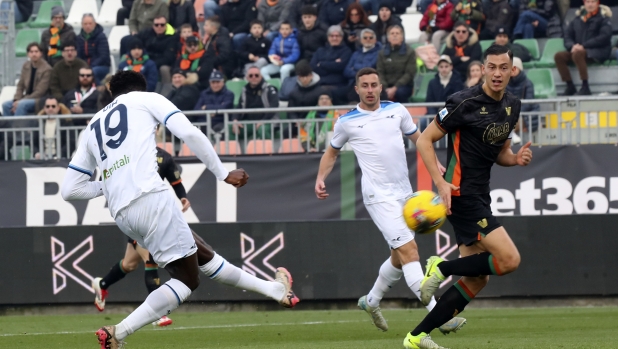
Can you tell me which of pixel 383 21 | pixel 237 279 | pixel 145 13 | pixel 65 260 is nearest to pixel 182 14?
pixel 145 13

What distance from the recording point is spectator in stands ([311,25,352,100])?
60.8 feet

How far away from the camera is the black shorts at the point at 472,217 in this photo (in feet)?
26.5

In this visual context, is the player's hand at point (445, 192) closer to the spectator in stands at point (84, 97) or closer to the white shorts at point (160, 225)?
the white shorts at point (160, 225)

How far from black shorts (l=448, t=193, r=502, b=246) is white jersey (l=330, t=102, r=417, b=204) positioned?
2376mm

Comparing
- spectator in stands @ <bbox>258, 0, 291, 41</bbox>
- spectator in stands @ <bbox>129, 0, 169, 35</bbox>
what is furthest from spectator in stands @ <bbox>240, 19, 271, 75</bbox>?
spectator in stands @ <bbox>129, 0, 169, 35</bbox>

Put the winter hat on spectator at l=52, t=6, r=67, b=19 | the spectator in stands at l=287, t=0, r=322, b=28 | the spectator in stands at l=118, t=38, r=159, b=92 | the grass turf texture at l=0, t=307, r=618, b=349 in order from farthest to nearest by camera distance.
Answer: the winter hat on spectator at l=52, t=6, r=67, b=19
the spectator in stands at l=287, t=0, r=322, b=28
the spectator in stands at l=118, t=38, r=159, b=92
the grass turf texture at l=0, t=307, r=618, b=349

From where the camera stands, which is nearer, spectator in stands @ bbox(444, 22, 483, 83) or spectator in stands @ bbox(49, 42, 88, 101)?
spectator in stands @ bbox(444, 22, 483, 83)

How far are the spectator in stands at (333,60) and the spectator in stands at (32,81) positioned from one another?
4.88 m

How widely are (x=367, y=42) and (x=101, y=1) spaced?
8.17m

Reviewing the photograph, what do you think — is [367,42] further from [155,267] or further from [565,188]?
[155,267]

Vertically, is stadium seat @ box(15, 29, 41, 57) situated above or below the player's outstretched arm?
above

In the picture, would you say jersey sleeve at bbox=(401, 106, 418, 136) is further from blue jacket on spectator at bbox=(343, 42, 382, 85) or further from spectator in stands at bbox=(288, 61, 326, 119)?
blue jacket on spectator at bbox=(343, 42, 382, 85)

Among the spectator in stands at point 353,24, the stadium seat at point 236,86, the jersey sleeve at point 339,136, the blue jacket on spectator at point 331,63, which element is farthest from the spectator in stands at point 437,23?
the jersey sleeve at point 339,136

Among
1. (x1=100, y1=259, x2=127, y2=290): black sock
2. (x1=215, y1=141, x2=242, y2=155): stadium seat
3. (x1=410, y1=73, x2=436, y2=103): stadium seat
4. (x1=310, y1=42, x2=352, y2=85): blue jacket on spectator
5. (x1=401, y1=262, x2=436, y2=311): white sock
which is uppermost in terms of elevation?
(x1=310, y1=42, x2=352, y2=85): blue jacket on spectator
